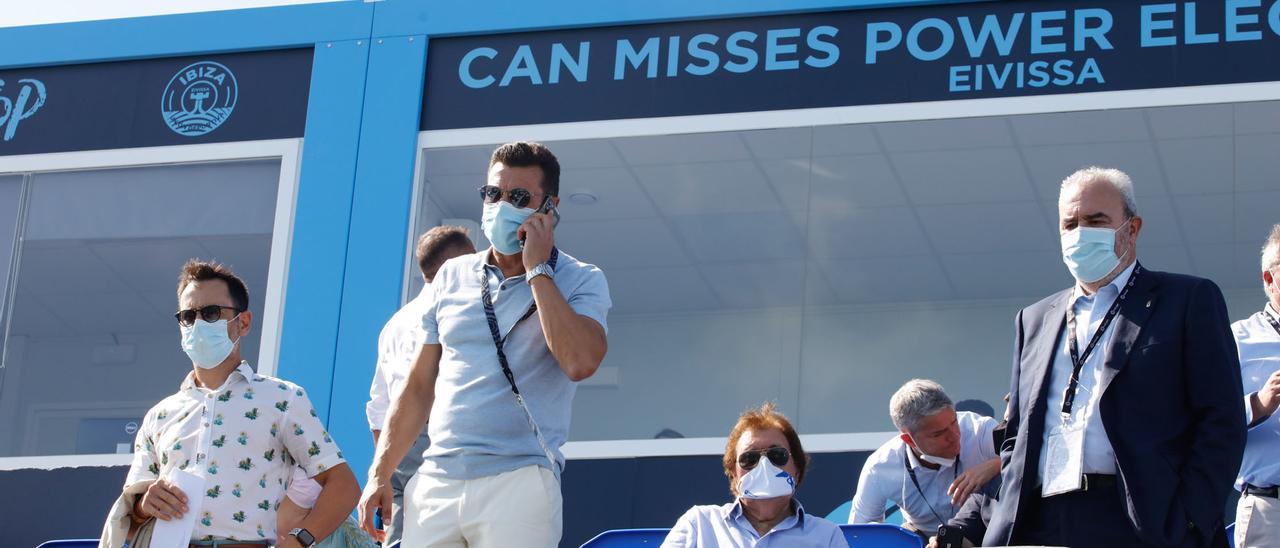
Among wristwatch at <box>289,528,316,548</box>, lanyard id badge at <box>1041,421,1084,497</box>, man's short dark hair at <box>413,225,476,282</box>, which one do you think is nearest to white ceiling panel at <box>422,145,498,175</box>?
man's short dark hair at <box>413,225,476,282</box>

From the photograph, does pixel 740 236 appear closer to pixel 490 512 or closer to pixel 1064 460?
pixel 1064 460

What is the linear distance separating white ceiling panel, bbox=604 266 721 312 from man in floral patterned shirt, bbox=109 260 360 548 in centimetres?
327

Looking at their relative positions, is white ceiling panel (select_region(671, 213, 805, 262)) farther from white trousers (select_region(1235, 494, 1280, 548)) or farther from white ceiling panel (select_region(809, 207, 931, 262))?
white trousers (select_region(1235, 494, 1280, 548))

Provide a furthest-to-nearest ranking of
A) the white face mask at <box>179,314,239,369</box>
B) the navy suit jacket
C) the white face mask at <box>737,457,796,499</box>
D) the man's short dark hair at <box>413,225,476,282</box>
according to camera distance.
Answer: the man's short dark hair at <box>413,225,476,282</box> < the white face mask at <box>737,457,796,499</box> < the white face mask at <box>179,314,239,369</box> < the navy suit jacket

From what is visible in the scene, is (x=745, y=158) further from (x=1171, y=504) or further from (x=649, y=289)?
(x=1171, y=504)

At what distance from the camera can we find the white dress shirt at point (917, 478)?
5.59 metres

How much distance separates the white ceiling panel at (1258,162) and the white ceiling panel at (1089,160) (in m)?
0.36

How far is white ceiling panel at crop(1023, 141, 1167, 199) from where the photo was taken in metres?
7.48

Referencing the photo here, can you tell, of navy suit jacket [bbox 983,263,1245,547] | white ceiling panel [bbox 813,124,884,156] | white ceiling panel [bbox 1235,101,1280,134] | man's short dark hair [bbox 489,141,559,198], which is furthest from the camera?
white ceiling panel [bbox 813,124,884,156]

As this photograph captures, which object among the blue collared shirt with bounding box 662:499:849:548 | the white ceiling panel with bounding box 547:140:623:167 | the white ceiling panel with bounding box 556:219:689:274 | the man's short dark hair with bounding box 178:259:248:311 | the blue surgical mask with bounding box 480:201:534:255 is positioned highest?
the white ceiling panel with bounding box 547:140:623:167

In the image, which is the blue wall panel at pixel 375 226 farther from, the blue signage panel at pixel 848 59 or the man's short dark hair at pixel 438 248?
the man's short dark hair at pixel 438 248

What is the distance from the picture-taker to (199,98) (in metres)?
8.23

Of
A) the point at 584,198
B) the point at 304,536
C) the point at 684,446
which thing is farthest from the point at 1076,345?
the point at 584,198

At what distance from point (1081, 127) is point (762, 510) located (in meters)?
3.12
